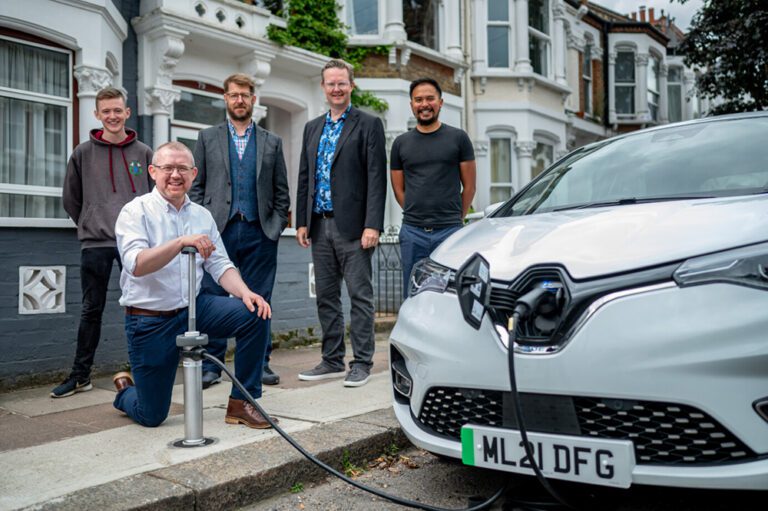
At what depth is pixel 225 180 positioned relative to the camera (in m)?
4.80

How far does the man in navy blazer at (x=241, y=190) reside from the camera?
4.80m

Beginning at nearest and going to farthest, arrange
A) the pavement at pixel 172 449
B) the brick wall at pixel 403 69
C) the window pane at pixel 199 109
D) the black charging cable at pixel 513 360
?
1. the black charging cable at pixel 513 360
2. the pavement at pixel 172 449
3. the window pane at pixel 199 109
4. the brick wall at pixel 403 69

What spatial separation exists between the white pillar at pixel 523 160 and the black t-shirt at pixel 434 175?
10.5m

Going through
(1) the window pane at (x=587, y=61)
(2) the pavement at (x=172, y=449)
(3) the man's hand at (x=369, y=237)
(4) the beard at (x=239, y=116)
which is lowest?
(2) the pavement at (x=172, y=449)

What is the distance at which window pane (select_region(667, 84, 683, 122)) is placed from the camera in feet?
79.0

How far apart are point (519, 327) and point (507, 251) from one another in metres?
0.40

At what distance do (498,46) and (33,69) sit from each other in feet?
33.8

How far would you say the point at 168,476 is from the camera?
290 cm

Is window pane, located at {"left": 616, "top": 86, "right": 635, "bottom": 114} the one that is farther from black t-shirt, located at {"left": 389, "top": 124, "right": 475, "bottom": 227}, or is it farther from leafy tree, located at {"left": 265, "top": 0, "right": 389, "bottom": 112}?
black t-shirt, located at {"left": 389, "top": 124, "right": 475, "bottom": 227}

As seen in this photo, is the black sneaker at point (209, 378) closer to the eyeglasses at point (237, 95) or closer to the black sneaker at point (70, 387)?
the black sneaker at point (70, 387)

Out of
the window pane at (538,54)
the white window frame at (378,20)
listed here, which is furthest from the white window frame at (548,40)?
the white window frame at (378,20)

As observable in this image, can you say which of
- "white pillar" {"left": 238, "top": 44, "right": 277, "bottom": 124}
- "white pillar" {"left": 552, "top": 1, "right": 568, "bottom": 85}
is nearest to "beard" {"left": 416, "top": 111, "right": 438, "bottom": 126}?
"white pillar" {"left": 238, "top": 44, "right": 277, "bottom": 124}

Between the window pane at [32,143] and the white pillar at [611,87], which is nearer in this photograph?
the window pane at [32,143]

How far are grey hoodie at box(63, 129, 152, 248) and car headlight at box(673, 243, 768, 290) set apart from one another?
383 centimetres
